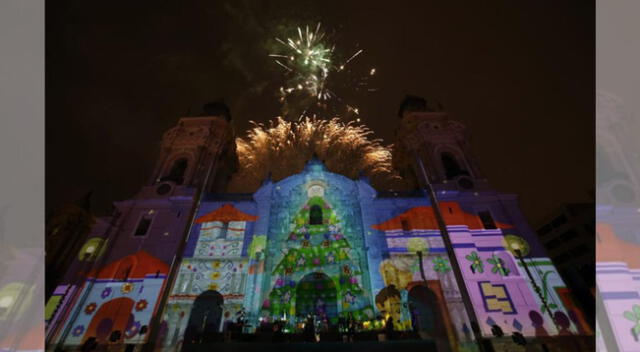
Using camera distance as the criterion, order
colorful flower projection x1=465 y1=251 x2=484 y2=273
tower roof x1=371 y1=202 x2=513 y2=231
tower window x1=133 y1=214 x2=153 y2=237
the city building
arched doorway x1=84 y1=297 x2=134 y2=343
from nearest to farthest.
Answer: arched doorway x1=84 y1=297 x2=134 y2=343 < colorful flower projection x1=465 y1=251 x2=484 y2=273 < tower roof x1=371 y1=202 x2=513 y2=231 < tower window x1=133 y1=214 x2=153 y2=237 < the city building

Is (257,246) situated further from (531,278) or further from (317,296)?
(531,278)

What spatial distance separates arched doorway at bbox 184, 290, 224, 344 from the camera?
854 inches

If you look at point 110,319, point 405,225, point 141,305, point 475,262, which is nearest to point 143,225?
point 141,305

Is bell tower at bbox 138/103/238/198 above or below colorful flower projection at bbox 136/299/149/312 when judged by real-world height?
above

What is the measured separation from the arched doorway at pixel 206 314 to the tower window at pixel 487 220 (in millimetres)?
18904

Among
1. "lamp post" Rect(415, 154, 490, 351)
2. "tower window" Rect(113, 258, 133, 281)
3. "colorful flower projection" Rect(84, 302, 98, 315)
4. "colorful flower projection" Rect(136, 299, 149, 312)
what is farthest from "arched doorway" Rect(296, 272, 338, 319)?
"colorful flower projection" Rect(84, 302, 98, 315)

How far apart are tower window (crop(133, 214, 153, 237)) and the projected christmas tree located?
33.7 feet

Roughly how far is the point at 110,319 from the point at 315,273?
1253cm

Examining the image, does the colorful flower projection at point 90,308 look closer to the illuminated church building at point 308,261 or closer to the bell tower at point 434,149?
the illuminated church building at point 308,261

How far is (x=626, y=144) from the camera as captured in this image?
3172 cm

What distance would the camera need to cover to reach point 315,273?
2397 centimetres

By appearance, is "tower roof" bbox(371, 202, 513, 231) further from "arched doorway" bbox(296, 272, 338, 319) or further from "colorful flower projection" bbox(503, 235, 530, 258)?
"arched doorway" bbox(296, 272, 338, 319)

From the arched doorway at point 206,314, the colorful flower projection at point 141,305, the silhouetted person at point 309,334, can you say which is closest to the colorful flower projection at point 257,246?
the arched doorway at point 206,314

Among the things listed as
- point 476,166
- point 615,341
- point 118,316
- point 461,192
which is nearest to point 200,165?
point 118,316
